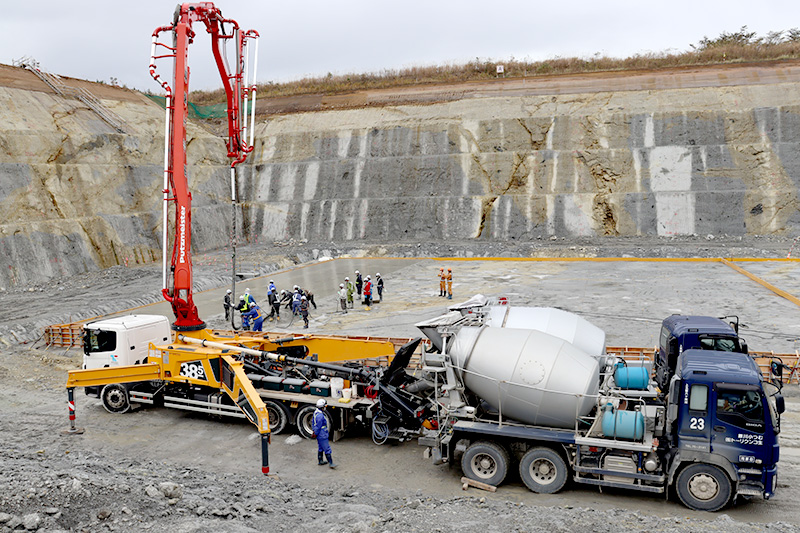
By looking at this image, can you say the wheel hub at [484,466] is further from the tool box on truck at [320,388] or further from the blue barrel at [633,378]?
the tool box on truck at [320,388]

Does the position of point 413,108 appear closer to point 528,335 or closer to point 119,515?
point 528,335

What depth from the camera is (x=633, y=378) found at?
1070cm

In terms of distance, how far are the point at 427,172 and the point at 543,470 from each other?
1331 inches

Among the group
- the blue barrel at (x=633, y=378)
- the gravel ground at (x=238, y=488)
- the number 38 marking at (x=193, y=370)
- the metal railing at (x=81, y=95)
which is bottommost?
the gravel ground at (x=238, y=488)

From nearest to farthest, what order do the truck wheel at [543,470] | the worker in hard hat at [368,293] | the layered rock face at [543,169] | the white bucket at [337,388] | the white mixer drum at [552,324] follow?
the truck wheel at [543,470], the white mixer drum at [552,324], the white bucket at [337,388], the worker in hard hat at [368,293], the layered rock face at [543,169]

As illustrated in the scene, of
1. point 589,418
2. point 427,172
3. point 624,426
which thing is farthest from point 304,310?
point 427,172

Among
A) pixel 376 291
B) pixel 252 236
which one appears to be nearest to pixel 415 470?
pixel 376 291

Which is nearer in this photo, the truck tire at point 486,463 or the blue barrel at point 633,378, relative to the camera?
the truck tire at point 486,463

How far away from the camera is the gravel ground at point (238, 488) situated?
7.72 m

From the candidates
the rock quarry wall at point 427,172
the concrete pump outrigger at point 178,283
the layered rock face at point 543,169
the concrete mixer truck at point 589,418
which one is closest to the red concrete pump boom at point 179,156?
the concrete pump outrigger at point 178,283

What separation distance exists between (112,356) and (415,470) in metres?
7.49

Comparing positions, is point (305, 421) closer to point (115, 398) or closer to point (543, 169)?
point (115, 398)

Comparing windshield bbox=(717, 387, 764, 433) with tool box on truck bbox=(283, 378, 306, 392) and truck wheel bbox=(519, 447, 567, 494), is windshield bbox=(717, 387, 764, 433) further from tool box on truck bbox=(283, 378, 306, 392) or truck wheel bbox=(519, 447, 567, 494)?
tool box on truck bbox=(283, 378, 306, 392)

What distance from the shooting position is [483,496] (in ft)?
30.9
